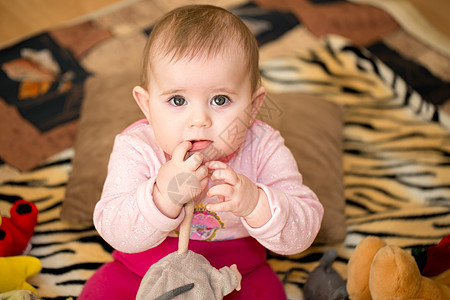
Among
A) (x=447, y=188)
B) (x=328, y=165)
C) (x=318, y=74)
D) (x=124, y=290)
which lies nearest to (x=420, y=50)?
(x=318, y=74)

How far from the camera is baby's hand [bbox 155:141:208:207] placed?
2.40 ft

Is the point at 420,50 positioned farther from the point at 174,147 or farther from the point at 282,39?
the point at 174,147

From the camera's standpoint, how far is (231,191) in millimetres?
742

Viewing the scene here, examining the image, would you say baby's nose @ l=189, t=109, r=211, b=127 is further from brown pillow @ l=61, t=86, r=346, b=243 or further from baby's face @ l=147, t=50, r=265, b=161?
brown pillow @ l=61, t=86, r=346, b=243

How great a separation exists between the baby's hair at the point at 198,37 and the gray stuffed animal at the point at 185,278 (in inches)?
10.0

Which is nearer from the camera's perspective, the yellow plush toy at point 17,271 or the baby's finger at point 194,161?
the baby's finger at point 194,161

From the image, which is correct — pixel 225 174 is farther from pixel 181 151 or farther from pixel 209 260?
pixel 209 260

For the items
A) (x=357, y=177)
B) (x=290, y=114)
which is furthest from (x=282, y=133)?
(x=357, y=177)

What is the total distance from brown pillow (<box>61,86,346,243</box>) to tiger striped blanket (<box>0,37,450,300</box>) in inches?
2.7

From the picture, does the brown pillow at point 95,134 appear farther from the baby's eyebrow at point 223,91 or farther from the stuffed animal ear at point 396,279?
the stuffed animal ear at point 396,279

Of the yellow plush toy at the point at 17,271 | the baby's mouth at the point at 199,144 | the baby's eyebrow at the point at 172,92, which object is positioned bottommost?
the yellow plush toy at the point at 17,271

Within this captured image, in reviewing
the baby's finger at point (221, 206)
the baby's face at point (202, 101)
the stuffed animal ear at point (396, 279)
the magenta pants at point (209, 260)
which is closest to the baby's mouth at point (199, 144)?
the baby's face at point (202, 101)

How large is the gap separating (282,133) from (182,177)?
1.77 feet

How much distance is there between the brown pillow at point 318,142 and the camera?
1.11 meters
